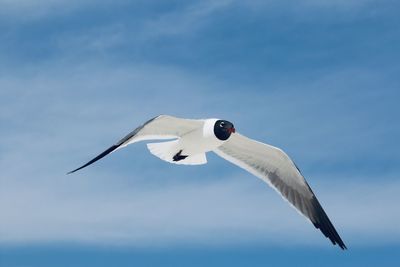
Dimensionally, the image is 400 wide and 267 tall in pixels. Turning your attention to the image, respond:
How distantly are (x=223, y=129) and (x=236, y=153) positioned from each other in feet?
3.97

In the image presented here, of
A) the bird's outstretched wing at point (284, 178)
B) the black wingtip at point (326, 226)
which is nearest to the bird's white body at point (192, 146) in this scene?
the bird's outstretched wing at point (284, 178)

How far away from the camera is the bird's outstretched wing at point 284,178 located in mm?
13141

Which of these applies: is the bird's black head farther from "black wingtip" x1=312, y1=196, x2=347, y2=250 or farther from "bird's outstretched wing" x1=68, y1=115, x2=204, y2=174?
"black wingtip" x1=312, y1=196, x2=347, y2=250

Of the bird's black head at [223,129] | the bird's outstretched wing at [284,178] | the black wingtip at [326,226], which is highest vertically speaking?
the bird's black head at [223,129]

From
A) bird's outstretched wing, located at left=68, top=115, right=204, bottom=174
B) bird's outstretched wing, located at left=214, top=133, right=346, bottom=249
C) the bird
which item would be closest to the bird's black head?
the bird

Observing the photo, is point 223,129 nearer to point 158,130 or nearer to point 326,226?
point 158,130

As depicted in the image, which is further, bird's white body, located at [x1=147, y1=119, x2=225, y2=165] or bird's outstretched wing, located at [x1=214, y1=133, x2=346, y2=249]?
bird's outstretched wing, located at [x1=214, y1=133, x2=346, y2=249]

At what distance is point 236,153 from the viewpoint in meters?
13.3

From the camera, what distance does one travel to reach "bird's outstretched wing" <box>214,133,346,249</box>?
43.1 ft

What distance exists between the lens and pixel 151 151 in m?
12.5

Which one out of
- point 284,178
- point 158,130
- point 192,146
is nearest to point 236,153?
point 284,178

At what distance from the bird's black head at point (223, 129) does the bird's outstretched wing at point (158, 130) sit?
12.7 inches

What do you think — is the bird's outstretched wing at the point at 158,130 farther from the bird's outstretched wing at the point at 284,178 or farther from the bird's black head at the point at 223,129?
the bird's outstretched wing at the point at 284,178

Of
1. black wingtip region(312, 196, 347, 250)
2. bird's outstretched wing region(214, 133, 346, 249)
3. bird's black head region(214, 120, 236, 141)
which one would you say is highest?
bird's black head region(214, 120, 236, 141)
